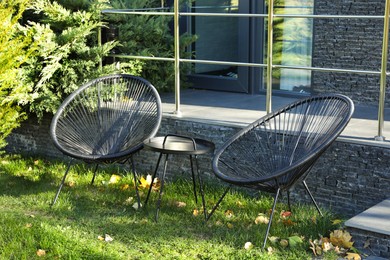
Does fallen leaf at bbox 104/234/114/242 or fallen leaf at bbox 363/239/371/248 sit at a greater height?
fallen leaf at bbox 363/239/371/248

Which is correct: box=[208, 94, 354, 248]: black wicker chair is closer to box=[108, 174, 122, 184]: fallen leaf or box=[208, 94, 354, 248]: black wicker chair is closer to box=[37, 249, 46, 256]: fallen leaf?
box=[108, 174, 122, 184]: fallen leaf

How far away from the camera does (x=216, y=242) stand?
490 centimetres

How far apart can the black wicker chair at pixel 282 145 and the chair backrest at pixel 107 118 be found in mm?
707

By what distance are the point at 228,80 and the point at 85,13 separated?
1935mm

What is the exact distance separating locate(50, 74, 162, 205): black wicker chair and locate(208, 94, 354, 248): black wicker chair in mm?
701

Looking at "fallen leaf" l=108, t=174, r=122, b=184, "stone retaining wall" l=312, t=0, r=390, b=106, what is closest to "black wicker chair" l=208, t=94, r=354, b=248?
"fallen leaf" l=108, t=174, r=122, b=184

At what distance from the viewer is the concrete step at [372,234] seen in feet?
14.9

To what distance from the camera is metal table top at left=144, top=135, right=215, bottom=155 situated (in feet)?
17.3

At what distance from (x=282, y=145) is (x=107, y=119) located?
1602mm

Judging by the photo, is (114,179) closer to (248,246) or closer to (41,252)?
(41,252)

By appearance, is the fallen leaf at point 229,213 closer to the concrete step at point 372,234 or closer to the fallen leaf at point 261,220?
the fallen leaf at point 261,220

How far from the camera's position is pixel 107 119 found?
6.32m

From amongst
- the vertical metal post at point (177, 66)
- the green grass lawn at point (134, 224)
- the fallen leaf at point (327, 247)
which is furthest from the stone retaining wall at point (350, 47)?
the fallen leaf at point (327, 247)

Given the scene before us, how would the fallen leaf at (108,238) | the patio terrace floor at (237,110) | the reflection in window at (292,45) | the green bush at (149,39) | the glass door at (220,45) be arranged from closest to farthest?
the fallen leaf at (108,238) < the patio terrace floor at (237,110) < the green bush at (149,39) < the reflection in window at (292,45) < the glass door at (220,45)
